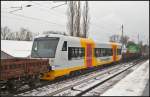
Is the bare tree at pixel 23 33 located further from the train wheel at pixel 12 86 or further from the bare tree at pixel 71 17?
the train wheel at pixel 12 86

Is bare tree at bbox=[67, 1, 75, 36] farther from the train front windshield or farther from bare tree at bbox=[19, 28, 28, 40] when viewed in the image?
bare tree at bbox=[19, 28, 28, 40]

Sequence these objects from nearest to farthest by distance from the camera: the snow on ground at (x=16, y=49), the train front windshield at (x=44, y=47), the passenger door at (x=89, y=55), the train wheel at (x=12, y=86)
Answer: the train wheel at (x=12, y=86) → the train front windshield at (x=44, y=47) → the passenger door at (x=89, y=55) → the snow on ground at (x=16, y=49)

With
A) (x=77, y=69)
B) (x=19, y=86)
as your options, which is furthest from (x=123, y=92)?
(x=77, y=69)

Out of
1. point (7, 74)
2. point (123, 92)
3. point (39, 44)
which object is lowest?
point (123, 92)

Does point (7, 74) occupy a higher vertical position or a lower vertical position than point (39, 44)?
lower

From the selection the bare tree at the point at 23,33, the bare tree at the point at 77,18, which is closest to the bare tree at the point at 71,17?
the bare tree at the point at 77,18

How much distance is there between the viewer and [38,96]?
41.4ft

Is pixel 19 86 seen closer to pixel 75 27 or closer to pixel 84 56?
pixel 84 56

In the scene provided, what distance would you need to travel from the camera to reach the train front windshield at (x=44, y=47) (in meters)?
17.8

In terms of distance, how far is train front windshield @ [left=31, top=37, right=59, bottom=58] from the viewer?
1784 cm

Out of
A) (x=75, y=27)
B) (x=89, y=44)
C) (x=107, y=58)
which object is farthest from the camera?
(x=75, y=27)

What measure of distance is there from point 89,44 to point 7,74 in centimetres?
1249

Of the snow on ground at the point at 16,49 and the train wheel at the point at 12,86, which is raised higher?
the snow on ground at the point at 16,49

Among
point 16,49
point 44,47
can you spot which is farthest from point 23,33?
point 44,47
